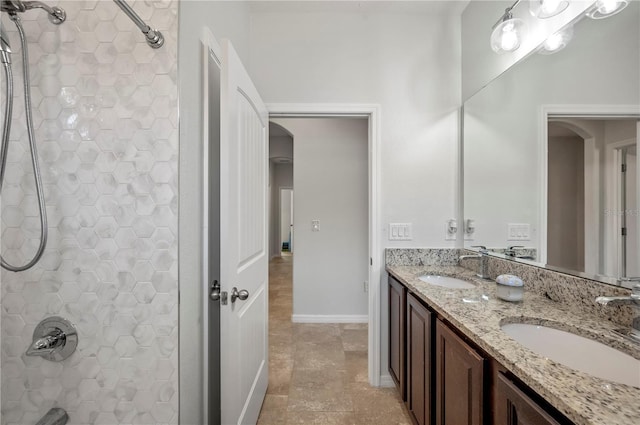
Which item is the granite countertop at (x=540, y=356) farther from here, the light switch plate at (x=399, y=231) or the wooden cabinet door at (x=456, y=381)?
the light switch plate at (x=399, y=231)

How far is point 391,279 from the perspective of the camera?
1821 mm

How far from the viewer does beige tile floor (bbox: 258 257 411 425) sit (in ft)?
5.26

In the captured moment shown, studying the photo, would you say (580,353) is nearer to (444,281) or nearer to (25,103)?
(444,281)

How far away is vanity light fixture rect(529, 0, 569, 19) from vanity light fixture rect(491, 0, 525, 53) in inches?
5.8

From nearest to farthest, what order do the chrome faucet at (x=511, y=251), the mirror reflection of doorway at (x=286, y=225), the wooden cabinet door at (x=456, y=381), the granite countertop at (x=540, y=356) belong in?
the granite countertop at (x=540, y=356), the wooden cabinet door at (x=456, y=381), the chrome faucet at (x=511, y=251), the mirror reflection of doorway at (x=286, y=225)

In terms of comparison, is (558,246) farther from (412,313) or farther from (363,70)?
(363,70)

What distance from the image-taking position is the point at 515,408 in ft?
2.23

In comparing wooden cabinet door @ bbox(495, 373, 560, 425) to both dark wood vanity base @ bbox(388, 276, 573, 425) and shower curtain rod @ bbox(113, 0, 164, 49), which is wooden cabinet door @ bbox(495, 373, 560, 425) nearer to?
dark wood vanity base @ bbox(388, 276, 573, 425)

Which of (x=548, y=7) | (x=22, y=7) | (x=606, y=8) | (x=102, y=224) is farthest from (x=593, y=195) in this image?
(x=22, y=7)

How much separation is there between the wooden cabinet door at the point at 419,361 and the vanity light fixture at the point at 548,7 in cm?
143

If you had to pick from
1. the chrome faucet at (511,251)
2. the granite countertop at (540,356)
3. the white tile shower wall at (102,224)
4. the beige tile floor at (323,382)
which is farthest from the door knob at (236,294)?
the chrome faucet at (511,251)

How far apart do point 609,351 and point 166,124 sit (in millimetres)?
1643

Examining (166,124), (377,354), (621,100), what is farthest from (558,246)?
(166,124)

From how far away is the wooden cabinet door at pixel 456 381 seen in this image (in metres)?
0.85
